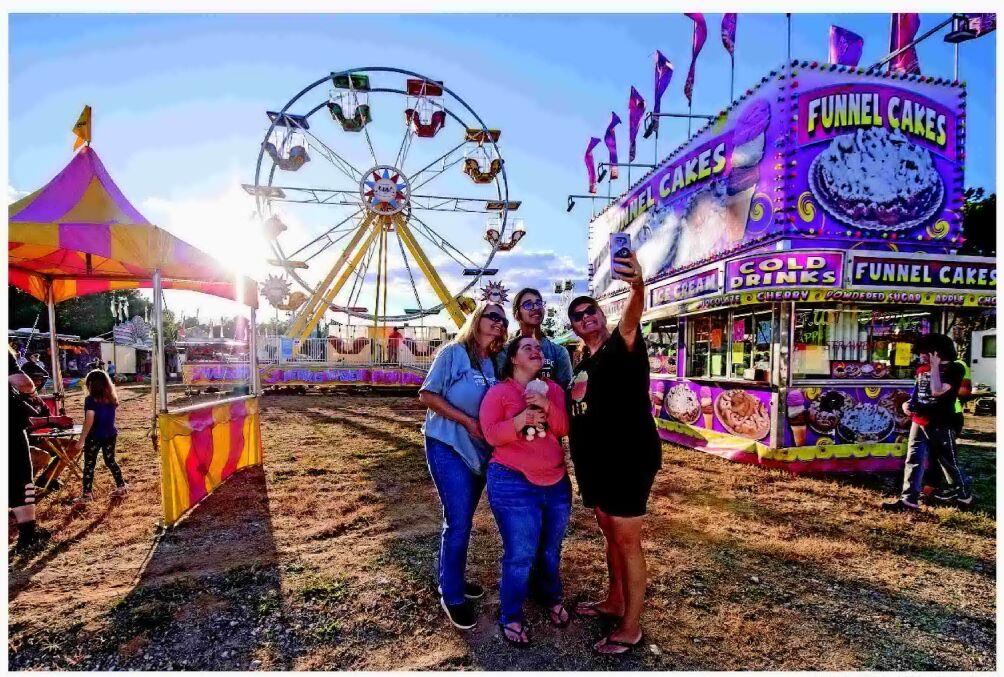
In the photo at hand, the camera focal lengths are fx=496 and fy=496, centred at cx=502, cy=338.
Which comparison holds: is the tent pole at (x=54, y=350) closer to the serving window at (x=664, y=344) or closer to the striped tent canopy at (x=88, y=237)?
the striped tent canopy at (x=88, y=237)

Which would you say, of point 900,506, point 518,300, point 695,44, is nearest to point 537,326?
point 518,300

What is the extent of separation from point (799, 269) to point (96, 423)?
776 centimetres

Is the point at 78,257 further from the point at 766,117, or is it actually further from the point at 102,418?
the point at 766,117

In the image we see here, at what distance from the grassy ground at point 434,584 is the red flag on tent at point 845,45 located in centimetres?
657

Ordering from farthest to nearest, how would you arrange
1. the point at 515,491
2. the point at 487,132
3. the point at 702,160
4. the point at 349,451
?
the point at 487,132 < the point at 702,160 < the point at 349,451 < the point at 515,491

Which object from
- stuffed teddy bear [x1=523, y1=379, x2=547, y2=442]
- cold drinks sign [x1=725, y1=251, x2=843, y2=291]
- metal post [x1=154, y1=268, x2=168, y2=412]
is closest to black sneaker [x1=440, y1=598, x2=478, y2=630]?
stuffed teddy bear [x1=523, y1=379, x2=547, y2=442]

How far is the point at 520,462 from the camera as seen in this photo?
2398 millimetres

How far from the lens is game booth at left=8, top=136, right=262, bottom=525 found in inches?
167

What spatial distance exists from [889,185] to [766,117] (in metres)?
1.81

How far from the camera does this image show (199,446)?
474 centimetres

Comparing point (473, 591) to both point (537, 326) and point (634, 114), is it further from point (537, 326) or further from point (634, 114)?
point (634, 114)

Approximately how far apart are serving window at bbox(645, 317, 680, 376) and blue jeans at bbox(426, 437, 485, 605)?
21.8 ft

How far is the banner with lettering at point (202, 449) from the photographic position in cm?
411

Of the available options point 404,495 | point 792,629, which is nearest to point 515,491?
point 792,629
